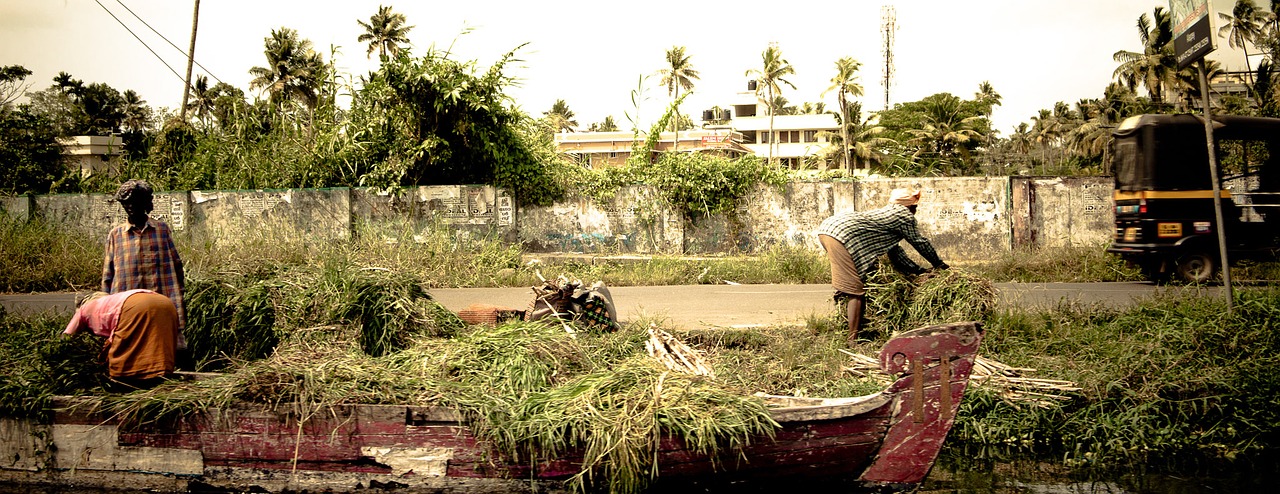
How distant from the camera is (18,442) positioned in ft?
16.5

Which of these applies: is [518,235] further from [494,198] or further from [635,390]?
[635,390]

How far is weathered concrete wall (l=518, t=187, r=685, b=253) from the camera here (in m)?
17.0

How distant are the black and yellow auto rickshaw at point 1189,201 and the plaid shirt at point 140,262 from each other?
39.0 ft

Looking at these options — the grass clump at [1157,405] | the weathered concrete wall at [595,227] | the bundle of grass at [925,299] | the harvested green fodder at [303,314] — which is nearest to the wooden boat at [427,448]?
the harvested green fodder at [303,314]

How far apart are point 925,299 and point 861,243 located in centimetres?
73

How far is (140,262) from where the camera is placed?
560 cm

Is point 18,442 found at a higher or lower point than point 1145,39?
lower

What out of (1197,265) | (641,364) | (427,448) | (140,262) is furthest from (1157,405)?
(140,262)

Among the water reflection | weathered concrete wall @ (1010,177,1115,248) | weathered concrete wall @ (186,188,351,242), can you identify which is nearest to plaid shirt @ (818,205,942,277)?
the water reflection

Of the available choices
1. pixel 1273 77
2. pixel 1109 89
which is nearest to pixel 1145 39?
pixel 1109 89

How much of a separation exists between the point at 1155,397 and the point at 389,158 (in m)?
14.7

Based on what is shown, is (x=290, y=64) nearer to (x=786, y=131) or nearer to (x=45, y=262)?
(x=45, y=262)

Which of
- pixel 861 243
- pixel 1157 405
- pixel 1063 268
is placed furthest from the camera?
pixel 1063 268

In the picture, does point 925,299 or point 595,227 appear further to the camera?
point 595,227
